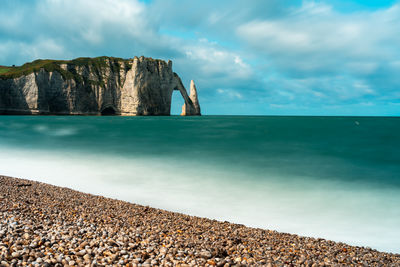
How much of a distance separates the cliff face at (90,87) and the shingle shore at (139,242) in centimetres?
8680

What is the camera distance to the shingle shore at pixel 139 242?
4.20 m

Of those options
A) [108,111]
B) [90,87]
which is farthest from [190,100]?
[90,87]

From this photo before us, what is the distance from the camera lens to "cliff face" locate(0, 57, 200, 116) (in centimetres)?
8162

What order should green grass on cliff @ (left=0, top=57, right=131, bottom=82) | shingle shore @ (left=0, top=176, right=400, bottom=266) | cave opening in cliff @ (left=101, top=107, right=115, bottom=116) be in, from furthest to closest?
1. cave opening in cliff @ (left=101, top=107, right=115, bottom=116)
2. green grass on cliff @ (left=0, top=57, right=131, bottom=82)
3. shingle shore @ (left=0, top=176, right=400, bottom=266)

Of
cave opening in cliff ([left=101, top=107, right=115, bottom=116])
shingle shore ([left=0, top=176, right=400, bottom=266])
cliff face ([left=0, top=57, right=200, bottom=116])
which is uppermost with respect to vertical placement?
cliff face ([left=0, top=57, right=200, bottom=116])

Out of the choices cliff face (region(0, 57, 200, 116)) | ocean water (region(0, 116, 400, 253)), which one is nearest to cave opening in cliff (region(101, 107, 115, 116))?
cliff face (region(0, 57, 200, 116))

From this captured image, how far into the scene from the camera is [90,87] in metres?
92.1

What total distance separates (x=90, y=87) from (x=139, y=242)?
9631 cm

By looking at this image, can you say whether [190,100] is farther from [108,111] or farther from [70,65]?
[70,65]

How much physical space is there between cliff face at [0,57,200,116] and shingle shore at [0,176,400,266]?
86797 mm

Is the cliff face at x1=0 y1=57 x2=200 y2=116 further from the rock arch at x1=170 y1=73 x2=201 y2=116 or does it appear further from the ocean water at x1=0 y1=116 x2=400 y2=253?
the ocean water at x1=0 y1=116 x2=400 y2=253

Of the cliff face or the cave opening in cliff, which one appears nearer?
the cliff face

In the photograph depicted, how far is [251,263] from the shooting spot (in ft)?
14.4

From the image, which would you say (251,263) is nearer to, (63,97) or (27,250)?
(27,250)
